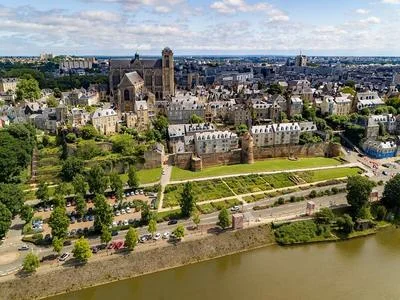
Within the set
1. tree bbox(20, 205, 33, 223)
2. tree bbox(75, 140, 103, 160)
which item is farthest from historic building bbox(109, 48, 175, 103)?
tree bbox(20, 205, 33, 223)

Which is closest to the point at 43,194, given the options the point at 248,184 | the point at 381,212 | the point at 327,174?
the point at 248,184

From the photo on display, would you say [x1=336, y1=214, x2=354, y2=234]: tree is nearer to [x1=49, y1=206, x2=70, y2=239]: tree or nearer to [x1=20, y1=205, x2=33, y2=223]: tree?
[x1=49, y1=206, x2=70, y2=239]: tree

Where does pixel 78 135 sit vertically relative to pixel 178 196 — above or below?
above

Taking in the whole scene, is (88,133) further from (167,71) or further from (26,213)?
(167,71)

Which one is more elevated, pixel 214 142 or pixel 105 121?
pixel 105 121

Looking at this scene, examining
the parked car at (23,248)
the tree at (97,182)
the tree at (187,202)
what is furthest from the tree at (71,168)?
the tree at (187,202)

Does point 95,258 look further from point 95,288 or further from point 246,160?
point 246,160

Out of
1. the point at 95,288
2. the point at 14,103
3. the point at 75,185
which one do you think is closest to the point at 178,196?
the point at 75,185
